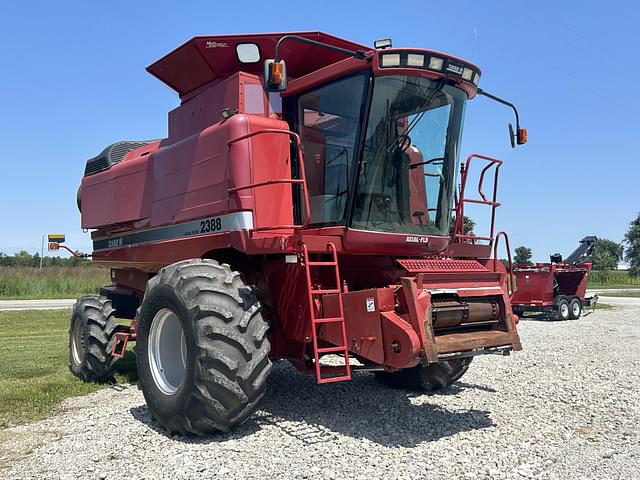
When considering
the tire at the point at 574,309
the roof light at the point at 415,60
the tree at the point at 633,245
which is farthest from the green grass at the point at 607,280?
the roof light at the point at 415,60

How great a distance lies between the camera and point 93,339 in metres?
7.87

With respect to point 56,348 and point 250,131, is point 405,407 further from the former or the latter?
point 56,348

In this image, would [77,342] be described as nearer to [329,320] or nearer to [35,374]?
[35,374]

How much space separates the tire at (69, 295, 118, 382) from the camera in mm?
7828

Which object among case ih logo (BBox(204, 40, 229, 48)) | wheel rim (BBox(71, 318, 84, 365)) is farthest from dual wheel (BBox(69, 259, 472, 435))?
wheel rim (BBox(71, 318, 84, 365))

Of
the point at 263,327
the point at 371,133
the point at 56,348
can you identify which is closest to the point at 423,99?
the point at 371,133

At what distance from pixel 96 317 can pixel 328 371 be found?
4128 mm

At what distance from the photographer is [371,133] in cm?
558

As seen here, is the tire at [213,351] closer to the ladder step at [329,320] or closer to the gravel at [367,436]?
the gravel at [367,436]

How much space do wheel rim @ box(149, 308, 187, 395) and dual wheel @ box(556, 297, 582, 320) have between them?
51.3 feet

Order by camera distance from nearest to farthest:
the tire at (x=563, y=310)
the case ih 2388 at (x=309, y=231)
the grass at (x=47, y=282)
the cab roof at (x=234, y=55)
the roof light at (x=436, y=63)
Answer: the case ih 2388 at (x=309, y=231)
the roof light at (x=436, y=63)
the cab roof at (x=234, y=55)
the tire at (x=563, y=310)
the grass at (x=47, y=282)

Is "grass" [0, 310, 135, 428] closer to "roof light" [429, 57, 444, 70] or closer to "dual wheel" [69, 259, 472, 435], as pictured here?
"dual wheel" [69, 259, 472, 435]

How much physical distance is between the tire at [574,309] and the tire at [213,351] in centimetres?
1635

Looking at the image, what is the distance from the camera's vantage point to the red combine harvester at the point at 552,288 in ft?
61.0
